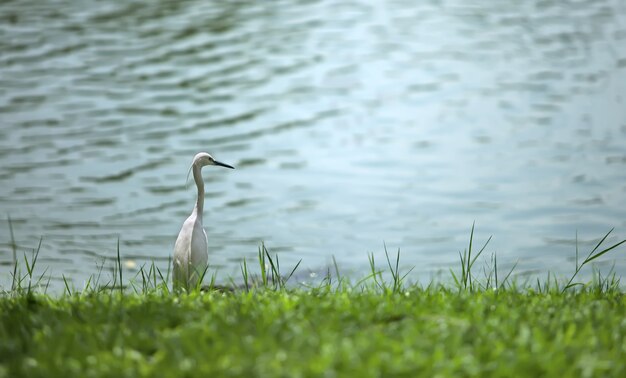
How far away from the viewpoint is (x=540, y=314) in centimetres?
561

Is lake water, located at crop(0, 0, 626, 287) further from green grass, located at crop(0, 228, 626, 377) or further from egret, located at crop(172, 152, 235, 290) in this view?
green grass, located at crop(0, 228, 626, 377)

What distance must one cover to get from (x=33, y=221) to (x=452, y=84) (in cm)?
791

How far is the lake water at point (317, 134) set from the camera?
11617 millimetres

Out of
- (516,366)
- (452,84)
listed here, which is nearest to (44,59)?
(452,84)

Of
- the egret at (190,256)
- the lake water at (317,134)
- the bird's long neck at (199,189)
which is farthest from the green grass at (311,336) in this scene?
the lake water at (317,134)

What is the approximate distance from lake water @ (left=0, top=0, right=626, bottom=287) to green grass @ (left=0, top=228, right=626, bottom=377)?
14.5 feet

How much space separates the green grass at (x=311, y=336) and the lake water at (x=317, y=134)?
441cm

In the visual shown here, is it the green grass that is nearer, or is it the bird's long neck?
the green grass

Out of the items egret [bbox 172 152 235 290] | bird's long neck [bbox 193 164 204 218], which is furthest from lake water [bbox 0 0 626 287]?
egret [bbox 172 152 235 290]

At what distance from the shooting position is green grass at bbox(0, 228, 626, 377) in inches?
180

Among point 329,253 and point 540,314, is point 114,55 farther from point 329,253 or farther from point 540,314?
point 540,314

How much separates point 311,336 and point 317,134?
1054cm

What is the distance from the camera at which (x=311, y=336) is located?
4.93 metres

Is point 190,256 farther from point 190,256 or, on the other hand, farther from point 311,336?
point 311,336
